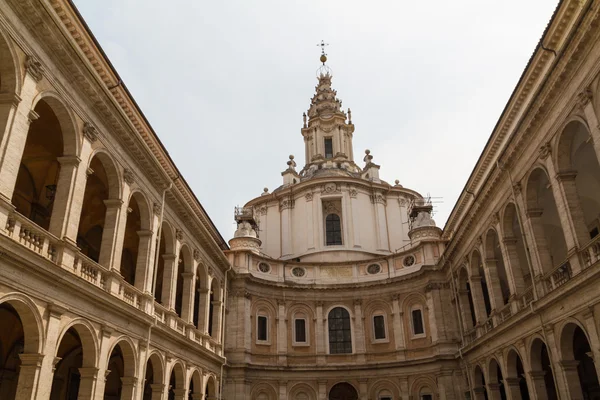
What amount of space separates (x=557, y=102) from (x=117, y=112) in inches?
532

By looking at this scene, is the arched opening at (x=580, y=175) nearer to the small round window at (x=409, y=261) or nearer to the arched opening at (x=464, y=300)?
the arched opening at (x=464, y=300)

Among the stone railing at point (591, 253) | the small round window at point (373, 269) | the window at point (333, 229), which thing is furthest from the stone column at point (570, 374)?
the window at point (333, 229)

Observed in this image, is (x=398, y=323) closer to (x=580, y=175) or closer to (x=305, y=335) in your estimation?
(x=305, y=335)

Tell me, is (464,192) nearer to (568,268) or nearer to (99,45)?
(568,268)

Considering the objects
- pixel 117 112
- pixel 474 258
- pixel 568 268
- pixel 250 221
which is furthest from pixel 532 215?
pixel 250 221

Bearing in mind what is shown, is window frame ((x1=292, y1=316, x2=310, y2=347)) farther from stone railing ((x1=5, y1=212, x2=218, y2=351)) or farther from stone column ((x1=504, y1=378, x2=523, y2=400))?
stone column ((x1=504, y1=378, x2=523, y2=400))

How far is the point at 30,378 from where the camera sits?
11867 mm

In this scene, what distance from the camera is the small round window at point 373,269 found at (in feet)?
114

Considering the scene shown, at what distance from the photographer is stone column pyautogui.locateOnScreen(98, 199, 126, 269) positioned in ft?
52.6

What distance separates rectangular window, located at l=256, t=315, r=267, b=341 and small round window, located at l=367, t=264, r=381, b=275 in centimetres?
770

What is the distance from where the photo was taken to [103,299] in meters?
14.8

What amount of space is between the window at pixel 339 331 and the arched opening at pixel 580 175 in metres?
16.2

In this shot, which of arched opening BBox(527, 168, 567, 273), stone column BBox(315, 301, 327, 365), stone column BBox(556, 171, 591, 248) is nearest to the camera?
stone column BBox(556, 171, 591, 248)

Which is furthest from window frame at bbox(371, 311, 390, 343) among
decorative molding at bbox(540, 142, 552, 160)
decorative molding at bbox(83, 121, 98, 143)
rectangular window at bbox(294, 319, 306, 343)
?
decorative molding at bbox(83, 121, 98, 143)
